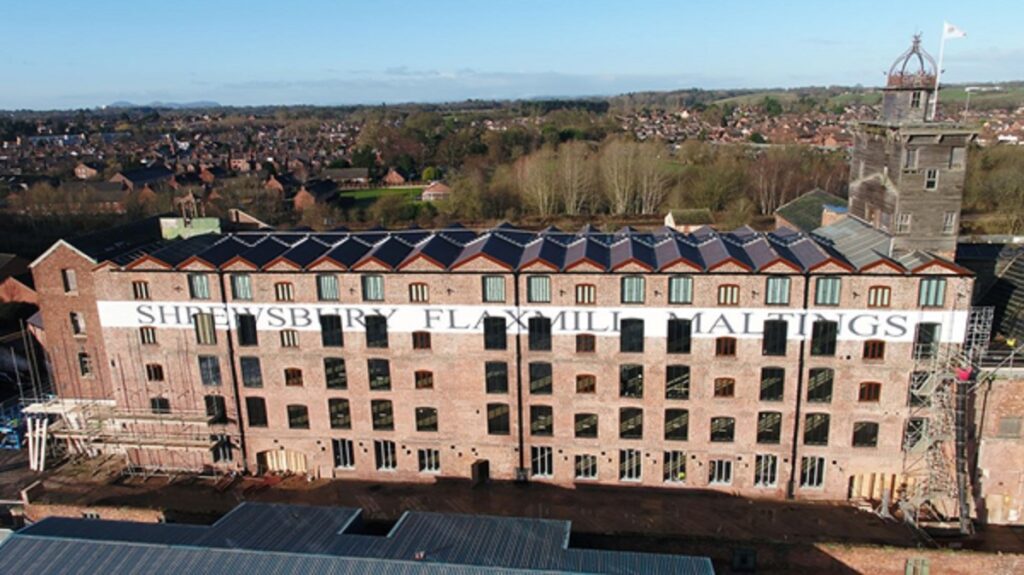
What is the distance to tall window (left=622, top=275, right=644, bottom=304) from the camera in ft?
98.9

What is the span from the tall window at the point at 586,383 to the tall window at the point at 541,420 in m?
1.80

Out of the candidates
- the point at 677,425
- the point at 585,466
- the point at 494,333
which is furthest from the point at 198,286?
the point at 677,425

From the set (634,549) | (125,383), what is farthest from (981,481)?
(125,383)

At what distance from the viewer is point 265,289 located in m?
32.3

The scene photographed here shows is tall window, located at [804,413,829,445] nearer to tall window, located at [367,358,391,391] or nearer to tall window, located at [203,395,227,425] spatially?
tall window, located at [367,358,391,391]

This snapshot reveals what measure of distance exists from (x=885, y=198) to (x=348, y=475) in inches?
1136

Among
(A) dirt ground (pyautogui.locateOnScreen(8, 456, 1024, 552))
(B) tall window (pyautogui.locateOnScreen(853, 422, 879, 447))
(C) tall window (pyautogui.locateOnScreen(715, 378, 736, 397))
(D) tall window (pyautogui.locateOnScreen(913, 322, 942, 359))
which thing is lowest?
(A) dirt ground (pyautogui.locateOnScreen(8, 456, 1024, 552))

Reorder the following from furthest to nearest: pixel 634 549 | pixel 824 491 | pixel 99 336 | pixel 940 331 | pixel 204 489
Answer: pixel 99 336, pixel 204 489, pixel 824 491, pixel 940 331, pixel 634 549

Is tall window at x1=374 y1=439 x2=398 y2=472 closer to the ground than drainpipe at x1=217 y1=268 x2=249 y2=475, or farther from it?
closer to the ground

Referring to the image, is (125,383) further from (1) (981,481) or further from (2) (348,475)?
(1) (981,481)

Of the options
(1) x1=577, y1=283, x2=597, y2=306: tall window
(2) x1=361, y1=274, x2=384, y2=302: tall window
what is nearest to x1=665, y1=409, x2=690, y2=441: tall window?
(1) x1=577, y1=283, x2=597, y2=306: tall window

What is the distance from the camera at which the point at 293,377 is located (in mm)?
33656

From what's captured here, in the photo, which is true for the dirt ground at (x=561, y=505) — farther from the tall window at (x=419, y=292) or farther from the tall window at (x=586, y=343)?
the tall window at (x=419, y=292)

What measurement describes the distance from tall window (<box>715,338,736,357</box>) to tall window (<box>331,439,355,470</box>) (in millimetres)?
18312
